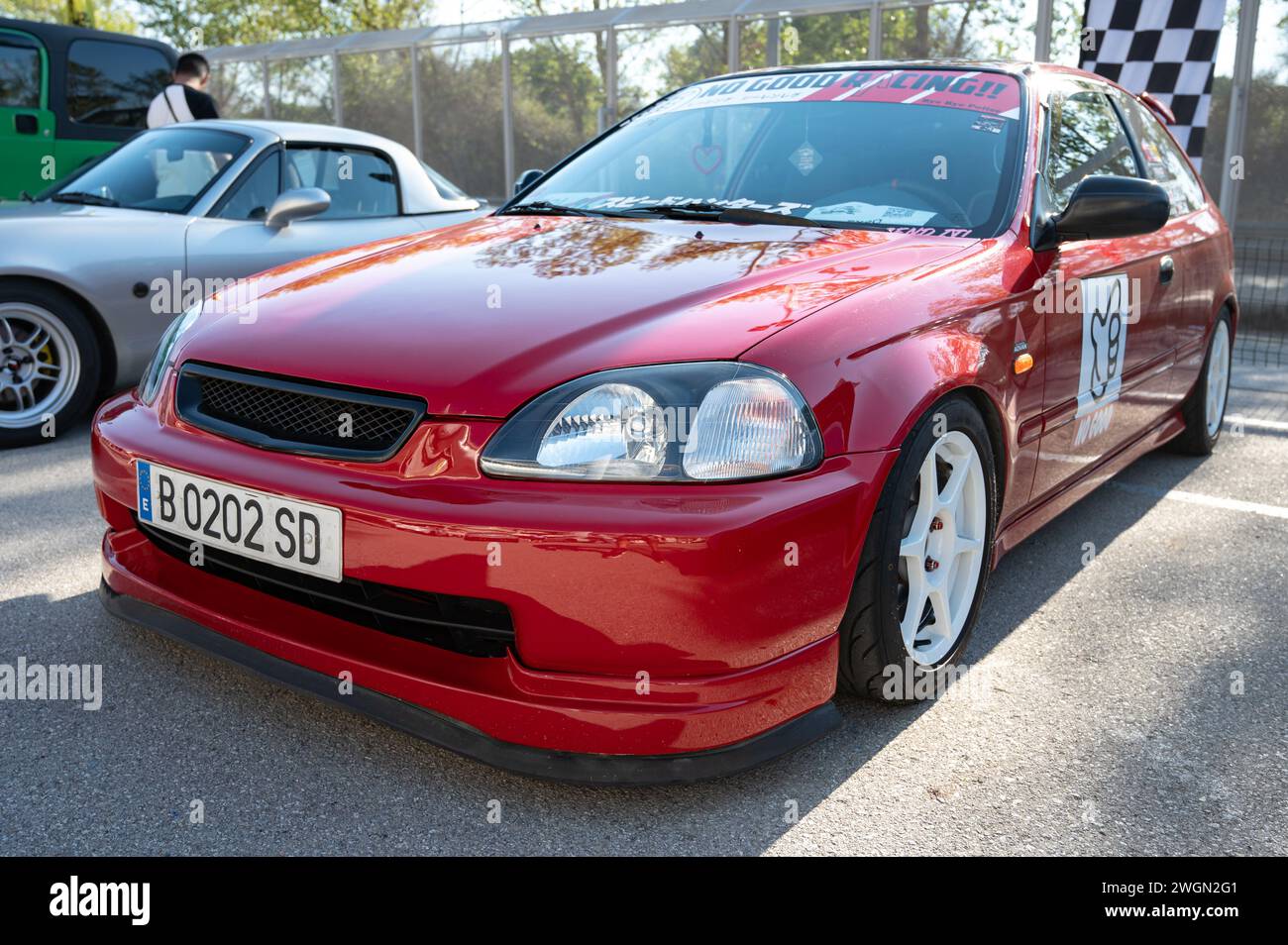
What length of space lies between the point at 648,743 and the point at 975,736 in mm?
768

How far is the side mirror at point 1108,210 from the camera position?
8.94ft

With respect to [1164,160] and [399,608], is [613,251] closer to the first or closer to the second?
[399,608]

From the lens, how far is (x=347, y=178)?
5.47m

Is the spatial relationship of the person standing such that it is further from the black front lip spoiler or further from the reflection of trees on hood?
the black front lip spoiler

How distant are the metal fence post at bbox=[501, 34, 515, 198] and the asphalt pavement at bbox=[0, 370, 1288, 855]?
11.2 m

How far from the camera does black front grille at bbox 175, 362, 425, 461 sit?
2.02 meters

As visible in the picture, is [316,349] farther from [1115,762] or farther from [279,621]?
[1115,762]

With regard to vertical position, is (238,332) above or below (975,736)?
above

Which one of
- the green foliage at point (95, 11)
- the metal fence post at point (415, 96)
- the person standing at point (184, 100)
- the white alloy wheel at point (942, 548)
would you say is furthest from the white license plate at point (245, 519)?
the green foliage at point (95, 11)

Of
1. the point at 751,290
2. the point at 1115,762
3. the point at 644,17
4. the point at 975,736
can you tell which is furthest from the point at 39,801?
the point at 644,17

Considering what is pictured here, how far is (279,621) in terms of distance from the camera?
84.5 inches

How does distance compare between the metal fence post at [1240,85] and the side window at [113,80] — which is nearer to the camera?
the side window at [113,80]

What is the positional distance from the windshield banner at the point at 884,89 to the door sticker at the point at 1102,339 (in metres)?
0.52

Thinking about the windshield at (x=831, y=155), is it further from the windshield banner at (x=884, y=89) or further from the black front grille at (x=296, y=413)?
the black front grille at (x=296, y=413)
